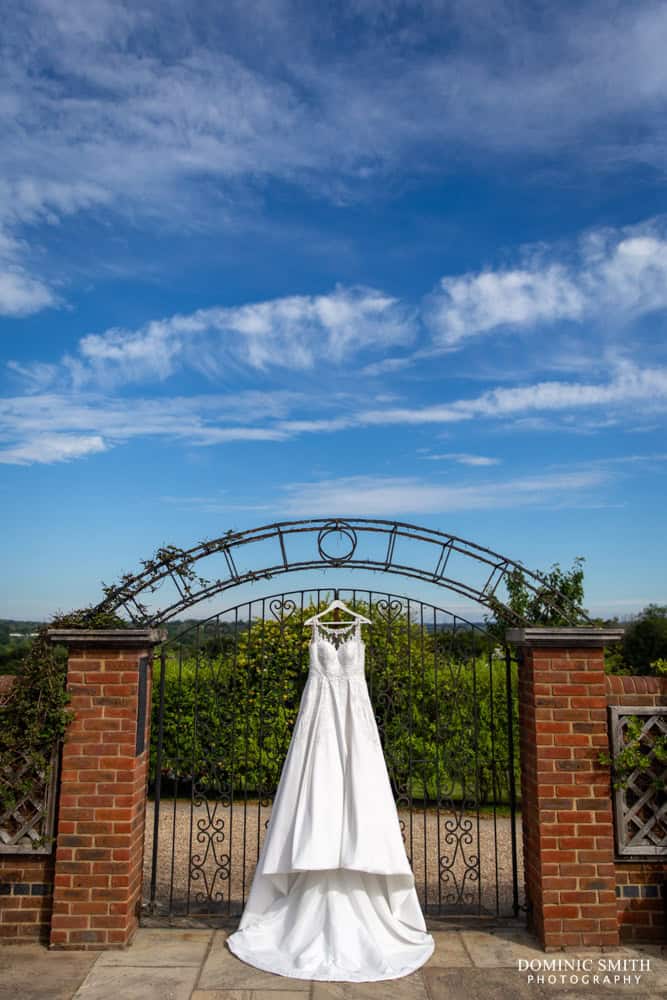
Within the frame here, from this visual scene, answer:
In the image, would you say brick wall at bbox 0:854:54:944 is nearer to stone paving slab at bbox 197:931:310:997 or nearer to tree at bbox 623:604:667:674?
stone paving slab at bbox 197:931:310:997

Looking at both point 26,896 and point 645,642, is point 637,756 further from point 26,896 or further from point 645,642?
point 645,642

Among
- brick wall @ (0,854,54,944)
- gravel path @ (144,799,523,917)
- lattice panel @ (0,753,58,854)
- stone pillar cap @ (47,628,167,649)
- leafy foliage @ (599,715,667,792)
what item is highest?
stone pillar cap @ (47,628,167,649)

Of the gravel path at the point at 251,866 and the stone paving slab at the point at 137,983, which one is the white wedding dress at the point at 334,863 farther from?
the stone paving slab at the point at 137,983

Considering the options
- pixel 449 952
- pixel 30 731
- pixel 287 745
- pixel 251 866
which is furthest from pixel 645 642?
pixel 30 731

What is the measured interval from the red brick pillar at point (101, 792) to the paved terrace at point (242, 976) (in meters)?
0.20

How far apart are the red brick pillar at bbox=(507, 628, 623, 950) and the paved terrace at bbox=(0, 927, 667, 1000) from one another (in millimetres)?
202

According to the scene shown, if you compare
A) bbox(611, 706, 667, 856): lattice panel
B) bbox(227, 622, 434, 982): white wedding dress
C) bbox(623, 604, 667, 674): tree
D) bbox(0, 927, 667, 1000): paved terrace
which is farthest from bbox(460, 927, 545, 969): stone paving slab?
bbox(623, 604, 667, 674): tree

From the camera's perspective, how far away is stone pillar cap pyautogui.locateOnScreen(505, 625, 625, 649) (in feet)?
14.4

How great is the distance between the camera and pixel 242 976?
3.81 meters

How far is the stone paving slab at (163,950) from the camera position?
4.00 m

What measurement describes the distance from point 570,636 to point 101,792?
302 centimetres

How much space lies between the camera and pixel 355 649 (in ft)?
14.4

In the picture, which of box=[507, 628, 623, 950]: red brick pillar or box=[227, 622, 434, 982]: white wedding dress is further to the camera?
box=[507, 628, 623, 950]: red brick pillar

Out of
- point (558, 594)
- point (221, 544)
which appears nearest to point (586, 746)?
point (558, 594)
